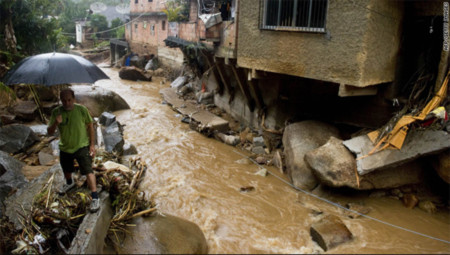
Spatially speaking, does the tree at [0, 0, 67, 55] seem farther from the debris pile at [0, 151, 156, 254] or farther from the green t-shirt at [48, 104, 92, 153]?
the debris pile at [0, 151, 156, 254]

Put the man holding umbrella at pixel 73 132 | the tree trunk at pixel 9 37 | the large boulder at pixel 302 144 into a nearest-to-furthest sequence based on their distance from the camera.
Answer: the man holding umbrella at pixel 73 132 < the large boulder at pixel 302 144 < the tree trunk at pixel 9 37

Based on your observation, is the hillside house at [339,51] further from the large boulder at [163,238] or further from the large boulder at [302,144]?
the large boulder at [163,238]

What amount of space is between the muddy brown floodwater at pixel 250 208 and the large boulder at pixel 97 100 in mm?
3354

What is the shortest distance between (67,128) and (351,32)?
527 cm

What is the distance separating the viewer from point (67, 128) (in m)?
4.32

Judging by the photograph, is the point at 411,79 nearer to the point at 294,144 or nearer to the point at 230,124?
the point at 294,144

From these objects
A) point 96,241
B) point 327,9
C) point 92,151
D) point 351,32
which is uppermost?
point 327,9

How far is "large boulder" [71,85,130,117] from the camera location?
11602 millimetres

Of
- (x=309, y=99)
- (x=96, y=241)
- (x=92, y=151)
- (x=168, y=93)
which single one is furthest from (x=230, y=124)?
(x=96, y=241)

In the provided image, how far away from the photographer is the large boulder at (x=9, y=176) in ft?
17.3

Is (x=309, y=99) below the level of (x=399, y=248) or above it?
above

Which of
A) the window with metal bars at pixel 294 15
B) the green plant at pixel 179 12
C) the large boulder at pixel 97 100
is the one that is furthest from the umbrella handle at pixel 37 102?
the green plant at pixel 179 12

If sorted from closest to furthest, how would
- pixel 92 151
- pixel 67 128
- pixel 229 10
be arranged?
pixel 67 128, pixel 92 151, pixel 229 10

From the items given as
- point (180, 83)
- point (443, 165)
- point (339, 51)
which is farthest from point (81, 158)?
point (180, 83)
